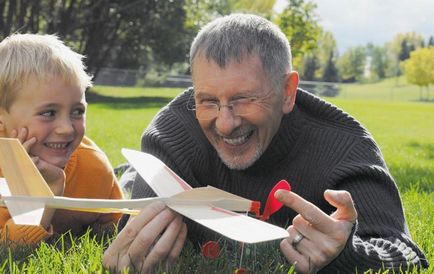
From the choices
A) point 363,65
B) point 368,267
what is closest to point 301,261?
point 368,267

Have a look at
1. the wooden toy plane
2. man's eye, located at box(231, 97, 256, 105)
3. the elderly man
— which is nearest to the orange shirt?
the elderly man

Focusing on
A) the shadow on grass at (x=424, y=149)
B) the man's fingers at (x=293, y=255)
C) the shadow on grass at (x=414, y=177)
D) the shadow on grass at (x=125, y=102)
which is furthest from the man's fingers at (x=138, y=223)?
the shadow on grass at (x=125, y=102)

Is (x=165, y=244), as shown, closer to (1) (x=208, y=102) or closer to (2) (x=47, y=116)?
(1) (x=208, y=102)

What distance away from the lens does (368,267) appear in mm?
2434

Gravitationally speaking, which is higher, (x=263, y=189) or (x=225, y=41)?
(x=225, y=41)

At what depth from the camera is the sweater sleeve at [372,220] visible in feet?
7.96

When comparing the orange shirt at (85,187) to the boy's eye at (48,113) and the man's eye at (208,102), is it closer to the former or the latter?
the boy's eye at (48,113)

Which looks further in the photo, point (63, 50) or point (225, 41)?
point (63, 50)

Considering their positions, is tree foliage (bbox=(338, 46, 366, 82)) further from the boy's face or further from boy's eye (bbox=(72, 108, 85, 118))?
the boy's face

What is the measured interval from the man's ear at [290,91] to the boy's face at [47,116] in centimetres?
112

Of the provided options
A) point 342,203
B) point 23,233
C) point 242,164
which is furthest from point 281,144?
point 23,233

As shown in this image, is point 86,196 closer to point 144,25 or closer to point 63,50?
point 63,50

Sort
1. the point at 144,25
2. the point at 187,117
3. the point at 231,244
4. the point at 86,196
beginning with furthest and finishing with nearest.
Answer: the point at 144,25, the point at 86,196, the point at 187,117, the point at 231,244

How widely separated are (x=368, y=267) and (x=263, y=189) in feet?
2.39
